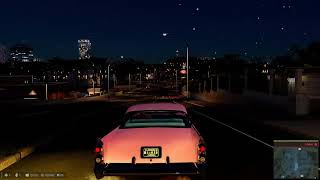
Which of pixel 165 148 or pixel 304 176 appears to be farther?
pixel 165 148

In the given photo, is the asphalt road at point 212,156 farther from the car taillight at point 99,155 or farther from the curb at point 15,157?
the car taillight at point 99,155

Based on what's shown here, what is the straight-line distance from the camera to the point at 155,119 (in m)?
11.6

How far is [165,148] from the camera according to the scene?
32.1ft

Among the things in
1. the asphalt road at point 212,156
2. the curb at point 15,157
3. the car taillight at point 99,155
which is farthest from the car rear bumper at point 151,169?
the curb at point 15,157

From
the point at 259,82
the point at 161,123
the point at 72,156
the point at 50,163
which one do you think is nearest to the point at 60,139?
the point at 72,156

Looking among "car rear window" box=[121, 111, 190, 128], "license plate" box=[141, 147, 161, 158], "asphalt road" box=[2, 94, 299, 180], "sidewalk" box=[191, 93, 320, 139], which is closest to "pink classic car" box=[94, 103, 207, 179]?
"license plate" box=[141, 147, 161, 158]

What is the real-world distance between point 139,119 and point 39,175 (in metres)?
2.32

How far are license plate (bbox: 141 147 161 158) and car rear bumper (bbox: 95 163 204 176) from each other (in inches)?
6.0

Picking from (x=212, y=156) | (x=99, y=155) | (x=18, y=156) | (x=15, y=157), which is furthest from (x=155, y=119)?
(x=18, y=156)

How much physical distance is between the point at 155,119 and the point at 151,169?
204cm

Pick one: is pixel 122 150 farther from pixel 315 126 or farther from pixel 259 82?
pixel 259 82

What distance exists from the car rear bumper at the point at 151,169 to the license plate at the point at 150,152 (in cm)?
15

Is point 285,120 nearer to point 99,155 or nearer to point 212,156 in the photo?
point 212,156

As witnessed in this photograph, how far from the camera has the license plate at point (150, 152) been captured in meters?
9.80
